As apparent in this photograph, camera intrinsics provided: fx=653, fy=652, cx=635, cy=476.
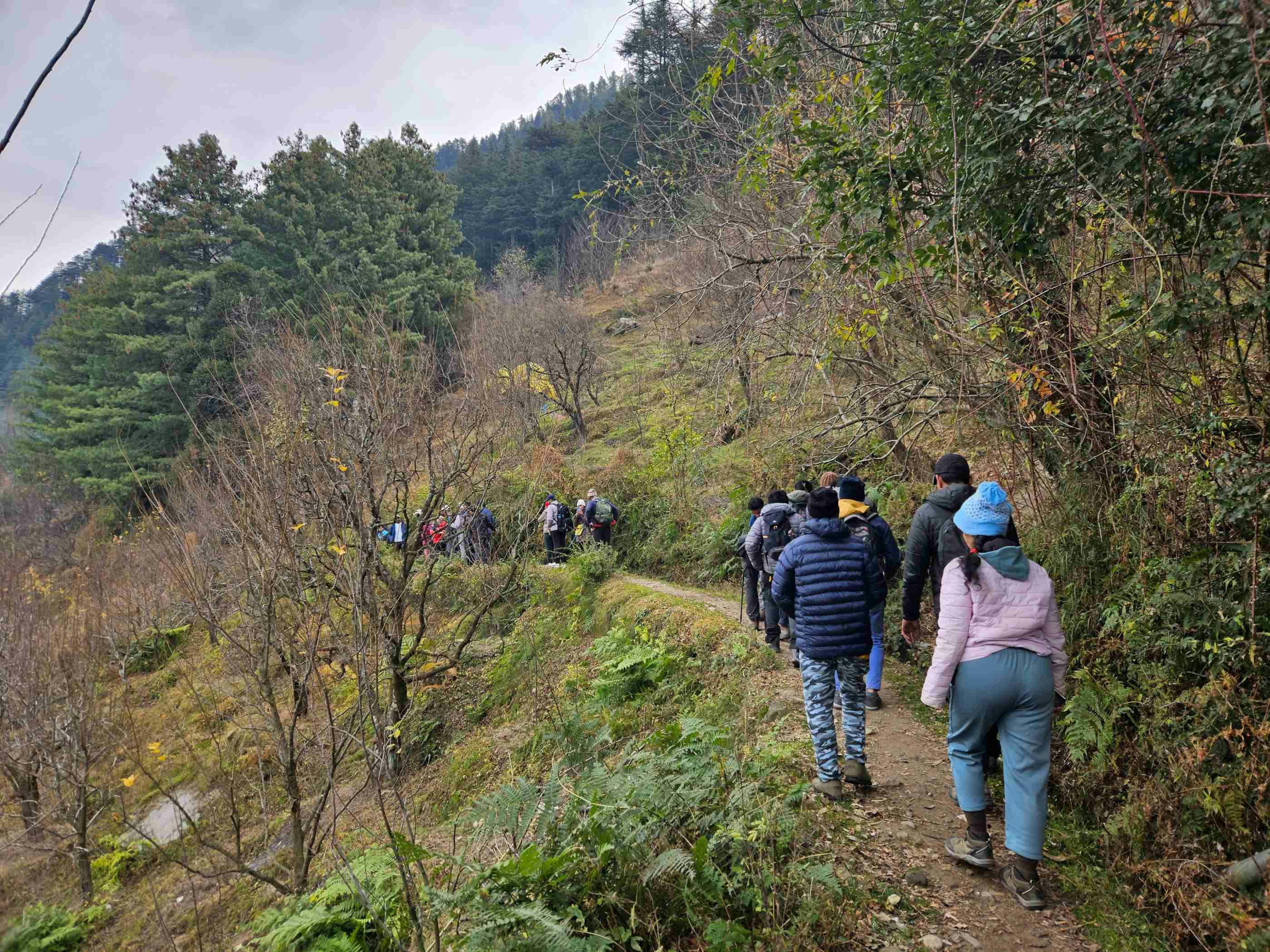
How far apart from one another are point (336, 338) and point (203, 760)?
8.02 m

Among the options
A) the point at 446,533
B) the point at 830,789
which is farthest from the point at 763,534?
the point at 446,533

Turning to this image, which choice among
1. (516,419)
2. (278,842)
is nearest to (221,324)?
(516,419)

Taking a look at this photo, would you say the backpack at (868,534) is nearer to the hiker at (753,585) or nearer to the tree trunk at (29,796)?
the hiker at (753,585)

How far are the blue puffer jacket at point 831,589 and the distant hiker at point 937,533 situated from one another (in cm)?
36

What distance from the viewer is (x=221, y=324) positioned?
2289 cm

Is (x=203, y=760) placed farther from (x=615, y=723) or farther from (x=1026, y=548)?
(x=1026, y=548)

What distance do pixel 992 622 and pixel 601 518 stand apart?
11.1 metres

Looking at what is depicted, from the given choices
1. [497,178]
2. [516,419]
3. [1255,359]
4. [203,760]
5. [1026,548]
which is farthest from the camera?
[497,178]

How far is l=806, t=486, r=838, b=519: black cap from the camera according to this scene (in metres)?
4.28

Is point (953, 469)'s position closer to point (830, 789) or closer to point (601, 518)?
point (830, 789)

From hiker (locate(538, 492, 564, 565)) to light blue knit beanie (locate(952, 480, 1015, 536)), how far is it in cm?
1139

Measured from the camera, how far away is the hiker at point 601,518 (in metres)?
14.1

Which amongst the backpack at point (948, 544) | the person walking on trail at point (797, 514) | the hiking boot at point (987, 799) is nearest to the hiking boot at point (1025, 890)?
the hiking boot at point (987, 799)

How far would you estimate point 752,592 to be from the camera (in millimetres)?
8008
